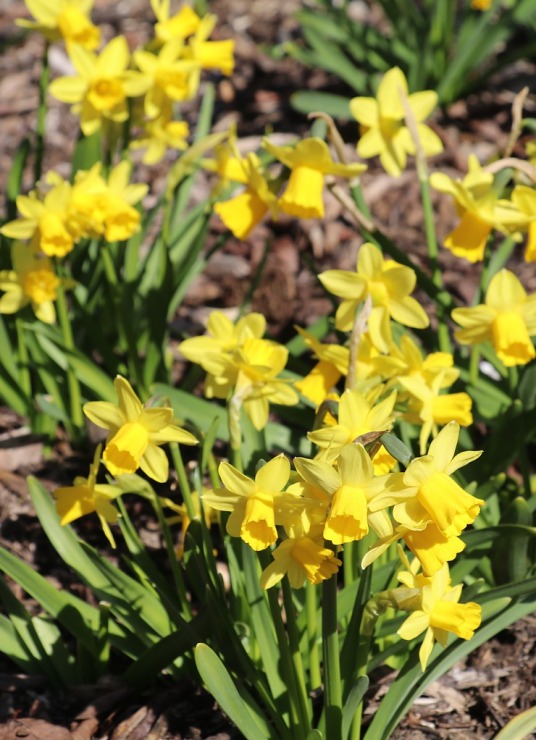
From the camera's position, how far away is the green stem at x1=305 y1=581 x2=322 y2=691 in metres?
2.00

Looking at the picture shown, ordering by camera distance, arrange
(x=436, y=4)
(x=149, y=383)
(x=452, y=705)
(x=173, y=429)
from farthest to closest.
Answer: (x=436, y=4) → (x=149, y=383) → (x=452, y=705) → (x=173, y=429)

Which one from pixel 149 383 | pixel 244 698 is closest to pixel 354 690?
pixel 244 698

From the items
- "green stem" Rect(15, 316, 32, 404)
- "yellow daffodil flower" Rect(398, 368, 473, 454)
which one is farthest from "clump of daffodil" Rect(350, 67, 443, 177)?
"green stem" Rect(15, 316, 32, 404)

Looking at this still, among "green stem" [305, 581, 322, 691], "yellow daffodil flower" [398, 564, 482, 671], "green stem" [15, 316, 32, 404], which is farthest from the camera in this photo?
"green stem" [15, 316, 32, 404]

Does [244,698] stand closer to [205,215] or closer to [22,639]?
[22,639]

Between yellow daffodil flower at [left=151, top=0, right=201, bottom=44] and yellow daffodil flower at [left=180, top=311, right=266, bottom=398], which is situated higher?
yellow daffodil flower at [left=151, top=0, right=201, bottom=44]

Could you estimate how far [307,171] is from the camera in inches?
96.0

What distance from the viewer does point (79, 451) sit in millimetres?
3162

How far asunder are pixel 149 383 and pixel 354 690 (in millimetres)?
1593

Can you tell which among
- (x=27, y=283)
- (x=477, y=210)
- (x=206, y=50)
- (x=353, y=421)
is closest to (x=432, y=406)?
(x=353, y=421)

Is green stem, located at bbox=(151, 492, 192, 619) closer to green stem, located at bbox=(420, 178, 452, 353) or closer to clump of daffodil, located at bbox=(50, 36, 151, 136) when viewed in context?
green stem, located at bbox=(420, 178, 452, 353)

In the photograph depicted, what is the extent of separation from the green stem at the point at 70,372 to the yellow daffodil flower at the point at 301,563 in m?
1.41

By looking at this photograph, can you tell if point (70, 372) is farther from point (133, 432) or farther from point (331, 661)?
point (331, 661)

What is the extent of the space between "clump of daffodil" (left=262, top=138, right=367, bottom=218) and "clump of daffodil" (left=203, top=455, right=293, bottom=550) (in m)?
0.99
